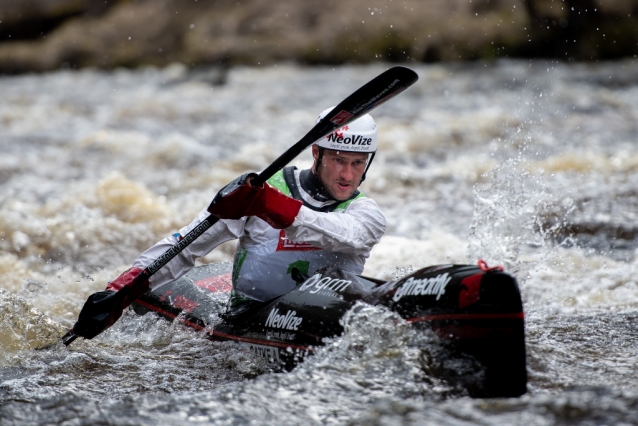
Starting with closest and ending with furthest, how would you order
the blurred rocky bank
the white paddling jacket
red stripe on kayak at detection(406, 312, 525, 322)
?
red stripe on kayak at detection(406, 312, 525, 322), the white paddling jacket, the blurred rocky bank

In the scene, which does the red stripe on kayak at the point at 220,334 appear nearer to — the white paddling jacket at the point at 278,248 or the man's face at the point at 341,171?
the white paddling jacket at the point at 278,248

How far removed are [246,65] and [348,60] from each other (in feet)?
9.24

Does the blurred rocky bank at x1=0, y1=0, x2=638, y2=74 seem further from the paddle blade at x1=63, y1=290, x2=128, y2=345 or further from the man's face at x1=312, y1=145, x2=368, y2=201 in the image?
the paddle blade at x1=63, y1=290, x2=128, y2=345

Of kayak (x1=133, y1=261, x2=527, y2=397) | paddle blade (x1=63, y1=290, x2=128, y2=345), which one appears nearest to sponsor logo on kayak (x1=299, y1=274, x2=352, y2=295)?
kayak (x1=133, y1=261, x2=527, y2=397)

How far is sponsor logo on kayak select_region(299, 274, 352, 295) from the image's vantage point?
347 centimetres

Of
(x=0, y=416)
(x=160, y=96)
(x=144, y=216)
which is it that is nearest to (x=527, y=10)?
(x=160, y=96)

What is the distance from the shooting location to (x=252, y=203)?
3283 millimetres

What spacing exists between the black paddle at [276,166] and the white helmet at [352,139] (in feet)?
0.86

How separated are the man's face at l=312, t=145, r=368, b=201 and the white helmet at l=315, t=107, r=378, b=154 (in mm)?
33

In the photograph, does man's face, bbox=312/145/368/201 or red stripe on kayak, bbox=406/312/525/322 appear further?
man's face, bbox=312/145/368/201

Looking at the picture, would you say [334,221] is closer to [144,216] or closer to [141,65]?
[144,216]

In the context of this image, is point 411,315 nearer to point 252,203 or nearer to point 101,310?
point 252,203

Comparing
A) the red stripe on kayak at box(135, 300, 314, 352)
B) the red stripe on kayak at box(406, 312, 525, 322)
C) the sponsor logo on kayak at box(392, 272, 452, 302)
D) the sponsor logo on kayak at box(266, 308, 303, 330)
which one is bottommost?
the red stripe on kayak at box(135, 300, 314, 352)

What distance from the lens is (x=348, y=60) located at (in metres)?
19.6
